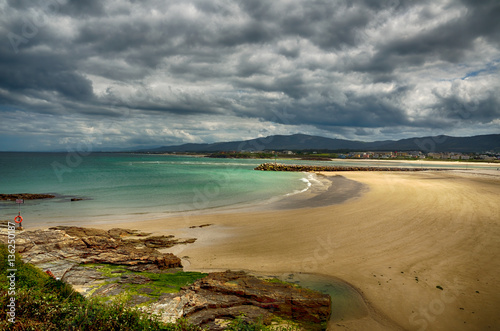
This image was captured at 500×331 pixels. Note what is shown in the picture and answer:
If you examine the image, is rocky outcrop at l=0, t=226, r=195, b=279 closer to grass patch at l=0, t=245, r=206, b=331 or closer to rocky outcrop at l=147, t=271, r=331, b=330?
grass patch at l=0, t=245, r=206, b=331

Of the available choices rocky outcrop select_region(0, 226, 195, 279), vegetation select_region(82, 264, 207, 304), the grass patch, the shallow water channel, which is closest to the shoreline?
the shallow water channel

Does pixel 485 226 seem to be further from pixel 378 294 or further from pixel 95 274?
pixel 95 274

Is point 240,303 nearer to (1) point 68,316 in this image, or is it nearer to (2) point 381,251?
(1) point 68,316

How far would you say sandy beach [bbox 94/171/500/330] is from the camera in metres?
7.23

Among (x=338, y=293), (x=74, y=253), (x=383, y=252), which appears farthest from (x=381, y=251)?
(x=74, y=253)

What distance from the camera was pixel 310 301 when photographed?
6.75 m

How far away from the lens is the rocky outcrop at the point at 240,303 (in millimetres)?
5863

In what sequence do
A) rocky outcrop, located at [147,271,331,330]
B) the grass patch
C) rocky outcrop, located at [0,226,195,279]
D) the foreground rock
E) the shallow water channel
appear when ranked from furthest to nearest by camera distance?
rocky outcrop, located at [0,226,195,279]
the shallow water channel
the foreground rock
rocky outcrop, located at [147,271,331,330]
the grass patch

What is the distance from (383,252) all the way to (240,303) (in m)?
7.85

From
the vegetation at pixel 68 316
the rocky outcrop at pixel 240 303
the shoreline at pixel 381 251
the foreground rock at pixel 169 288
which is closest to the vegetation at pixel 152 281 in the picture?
the foreground rock at pixel 169 288

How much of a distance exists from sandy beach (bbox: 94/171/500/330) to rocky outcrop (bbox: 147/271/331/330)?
763 mm

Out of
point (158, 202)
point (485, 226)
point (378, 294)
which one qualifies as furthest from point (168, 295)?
point (158, 202)

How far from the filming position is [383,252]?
37.0 ft

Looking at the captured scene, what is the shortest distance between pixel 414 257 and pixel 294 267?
201 inches
